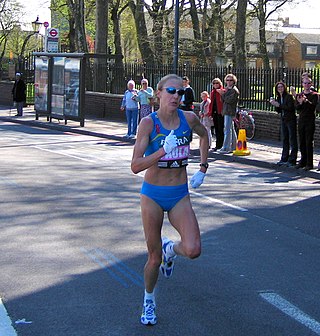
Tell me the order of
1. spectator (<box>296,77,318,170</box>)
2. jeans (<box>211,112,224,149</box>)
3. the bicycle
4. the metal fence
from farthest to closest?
the metal fence, the bicycle, jeans (<box>211,112,224,149</box>), spectator (<box>296,77,318,170</box>)

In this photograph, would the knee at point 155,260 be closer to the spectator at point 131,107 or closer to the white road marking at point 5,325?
the white road marking at point 5,325

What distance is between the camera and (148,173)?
5766mm

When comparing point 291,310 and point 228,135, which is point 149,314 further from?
point 228,135

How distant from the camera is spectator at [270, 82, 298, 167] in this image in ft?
54.2

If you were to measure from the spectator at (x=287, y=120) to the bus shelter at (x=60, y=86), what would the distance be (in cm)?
1162

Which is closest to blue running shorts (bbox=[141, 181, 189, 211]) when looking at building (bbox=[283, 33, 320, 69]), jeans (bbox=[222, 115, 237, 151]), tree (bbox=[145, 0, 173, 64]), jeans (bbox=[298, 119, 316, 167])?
jeans (bbox=[298, 119, 316, 167])

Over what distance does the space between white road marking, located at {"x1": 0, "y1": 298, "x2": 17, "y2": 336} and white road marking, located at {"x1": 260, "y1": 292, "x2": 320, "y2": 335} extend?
217 cm

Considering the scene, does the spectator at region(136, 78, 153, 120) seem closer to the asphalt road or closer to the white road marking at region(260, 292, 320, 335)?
the asphalt road

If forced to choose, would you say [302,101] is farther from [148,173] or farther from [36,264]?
[148,173]

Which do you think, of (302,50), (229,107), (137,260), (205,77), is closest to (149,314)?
(137,260)

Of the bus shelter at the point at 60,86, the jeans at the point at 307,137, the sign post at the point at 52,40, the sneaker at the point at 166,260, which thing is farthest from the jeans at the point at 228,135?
the sign post at the point at 52,40

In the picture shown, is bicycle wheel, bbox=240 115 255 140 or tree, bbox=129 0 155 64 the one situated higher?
tree, bbox=129 0 155 64

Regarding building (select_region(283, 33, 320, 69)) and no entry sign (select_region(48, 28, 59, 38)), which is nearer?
no entry sign (select_region(48, 28, 59, 38))

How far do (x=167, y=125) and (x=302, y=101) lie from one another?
34.1 feet
